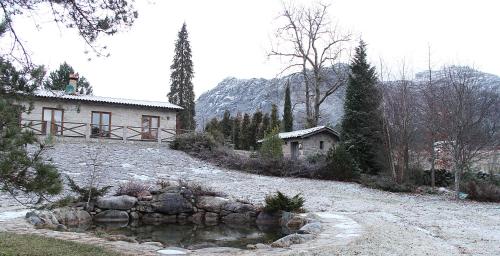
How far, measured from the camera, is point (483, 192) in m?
14.7

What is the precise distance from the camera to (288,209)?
10.0 metres

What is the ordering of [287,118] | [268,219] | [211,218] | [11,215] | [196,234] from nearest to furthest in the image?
[11,215]
[196,234]
[268,219]
[211,218]
[287,118]

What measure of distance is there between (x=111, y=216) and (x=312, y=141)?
16668 millimetres

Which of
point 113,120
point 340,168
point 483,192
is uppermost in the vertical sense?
point 113,120

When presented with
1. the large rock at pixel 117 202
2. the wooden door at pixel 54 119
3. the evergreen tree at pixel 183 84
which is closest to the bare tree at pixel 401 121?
the large rock at pixel 117 202

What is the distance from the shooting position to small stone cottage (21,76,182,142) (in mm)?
22875

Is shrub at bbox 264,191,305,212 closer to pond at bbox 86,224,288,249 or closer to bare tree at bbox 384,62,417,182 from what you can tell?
pond at bbox 86,224,288,249

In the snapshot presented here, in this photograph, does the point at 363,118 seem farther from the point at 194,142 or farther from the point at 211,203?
the point at 211,203

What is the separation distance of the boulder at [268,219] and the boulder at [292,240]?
3.09m

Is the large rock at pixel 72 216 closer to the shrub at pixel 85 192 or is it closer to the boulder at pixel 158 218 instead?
the shrub at pixel 85 192

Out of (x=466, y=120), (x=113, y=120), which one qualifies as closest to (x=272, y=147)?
(x=466, y=120)

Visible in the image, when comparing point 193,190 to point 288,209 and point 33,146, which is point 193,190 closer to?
point 288,209

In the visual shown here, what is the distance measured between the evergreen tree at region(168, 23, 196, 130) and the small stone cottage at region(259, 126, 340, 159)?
14947mm

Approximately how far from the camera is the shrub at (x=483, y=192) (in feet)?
47.9
